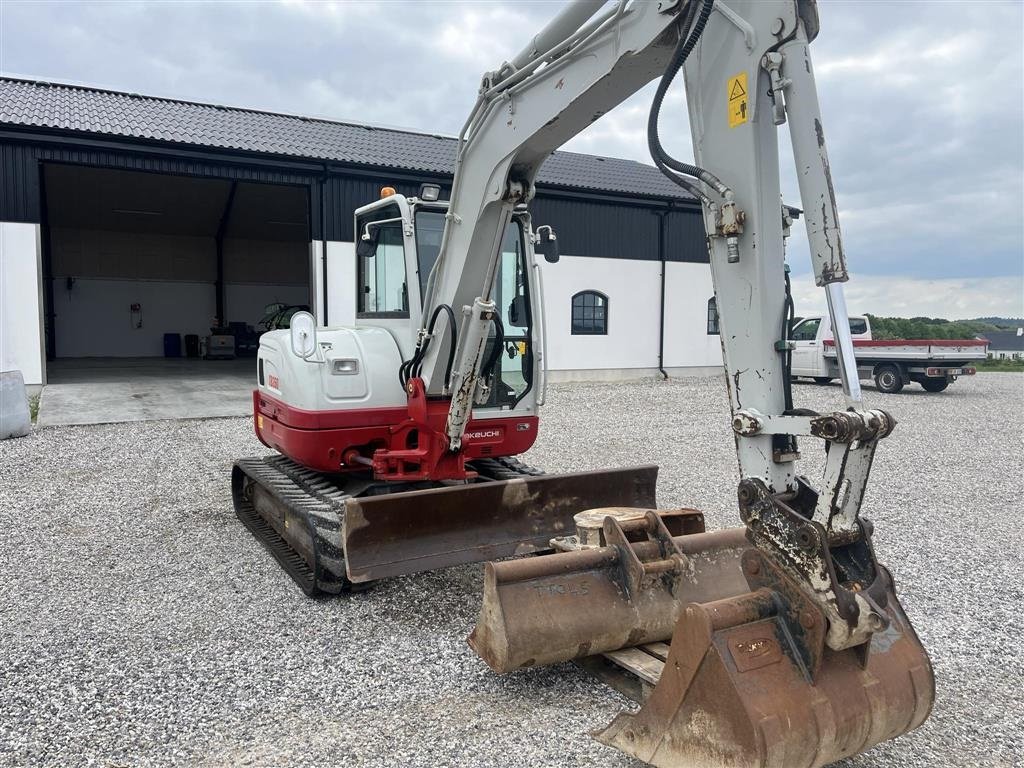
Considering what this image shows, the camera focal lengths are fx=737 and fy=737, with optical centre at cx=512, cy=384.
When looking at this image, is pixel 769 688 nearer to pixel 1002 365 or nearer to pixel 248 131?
pixel 248 131

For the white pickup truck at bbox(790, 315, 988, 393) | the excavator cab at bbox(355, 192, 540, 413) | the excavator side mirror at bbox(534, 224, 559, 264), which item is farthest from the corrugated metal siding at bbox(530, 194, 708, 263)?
the excavator cab at bbox(355, 192, 540, 413)

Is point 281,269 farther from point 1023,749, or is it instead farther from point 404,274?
point 1023,749

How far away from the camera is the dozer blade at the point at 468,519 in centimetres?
410

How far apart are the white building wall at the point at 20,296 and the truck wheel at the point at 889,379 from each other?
1666 centimetres

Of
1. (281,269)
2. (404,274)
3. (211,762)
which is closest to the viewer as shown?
(211,762)

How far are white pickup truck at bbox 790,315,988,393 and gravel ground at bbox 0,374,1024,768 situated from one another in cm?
906

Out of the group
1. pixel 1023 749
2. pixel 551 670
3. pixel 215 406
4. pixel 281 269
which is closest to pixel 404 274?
pixel 551 670

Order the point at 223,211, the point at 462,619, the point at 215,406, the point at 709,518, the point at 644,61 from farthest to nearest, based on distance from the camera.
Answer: the point at 223,211, the point at 215,406, the point at 709,518, the point at 462,619, the point at 644,61

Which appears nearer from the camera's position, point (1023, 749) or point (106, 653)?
point (1023, 749)

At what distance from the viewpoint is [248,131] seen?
15.1m

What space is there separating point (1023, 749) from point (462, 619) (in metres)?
2.55

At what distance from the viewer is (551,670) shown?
3475mm

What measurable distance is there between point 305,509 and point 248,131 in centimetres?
1286

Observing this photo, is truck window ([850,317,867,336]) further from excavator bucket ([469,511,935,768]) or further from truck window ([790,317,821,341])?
excavator bucket ([469,511,935,768])
